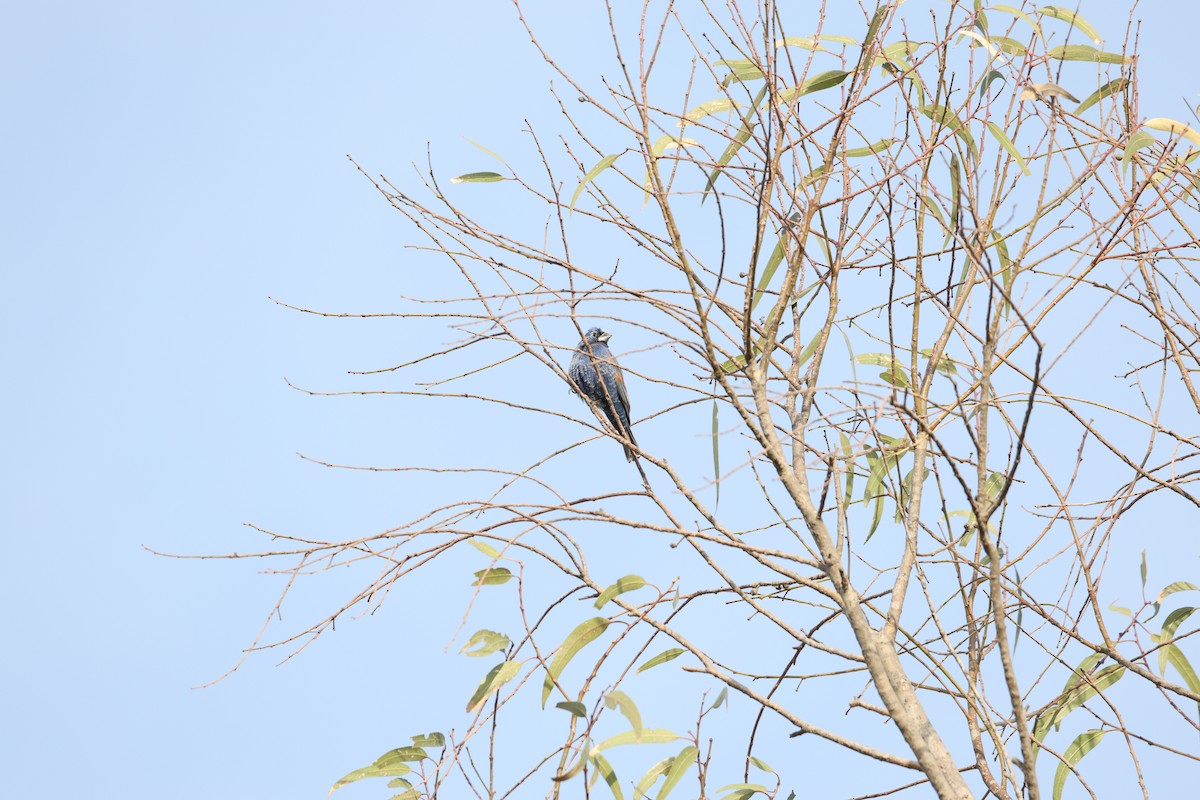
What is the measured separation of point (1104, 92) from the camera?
3.00m

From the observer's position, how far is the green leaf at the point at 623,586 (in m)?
2.47

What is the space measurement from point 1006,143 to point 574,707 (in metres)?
1.54

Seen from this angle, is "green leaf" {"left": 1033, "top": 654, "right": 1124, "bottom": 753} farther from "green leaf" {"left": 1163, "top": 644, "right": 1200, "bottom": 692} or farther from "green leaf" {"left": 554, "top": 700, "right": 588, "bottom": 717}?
"green leaf" {"left": 554, "top": 700, "right": 588, "bottom": 717}

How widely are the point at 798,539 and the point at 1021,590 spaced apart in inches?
22.4

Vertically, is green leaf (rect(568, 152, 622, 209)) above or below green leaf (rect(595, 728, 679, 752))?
above

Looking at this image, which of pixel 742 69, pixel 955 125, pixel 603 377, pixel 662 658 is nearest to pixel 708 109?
pixel 742 69

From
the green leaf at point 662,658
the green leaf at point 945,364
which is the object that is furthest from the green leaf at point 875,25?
the green leaf at point 662,658

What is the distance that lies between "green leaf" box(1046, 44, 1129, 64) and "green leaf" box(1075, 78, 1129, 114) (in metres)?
0.05

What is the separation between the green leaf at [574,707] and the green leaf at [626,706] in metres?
0.05

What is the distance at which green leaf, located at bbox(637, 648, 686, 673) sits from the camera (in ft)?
8.28

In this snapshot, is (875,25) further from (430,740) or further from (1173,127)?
(430,740)

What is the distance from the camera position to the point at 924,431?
2158 mm

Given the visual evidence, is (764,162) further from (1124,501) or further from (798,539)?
(1124,501)

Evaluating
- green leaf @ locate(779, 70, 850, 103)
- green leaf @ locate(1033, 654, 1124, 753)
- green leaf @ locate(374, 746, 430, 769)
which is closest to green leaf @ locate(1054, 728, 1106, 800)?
green leaf @ locate(1033, 654, 1124, 753)
